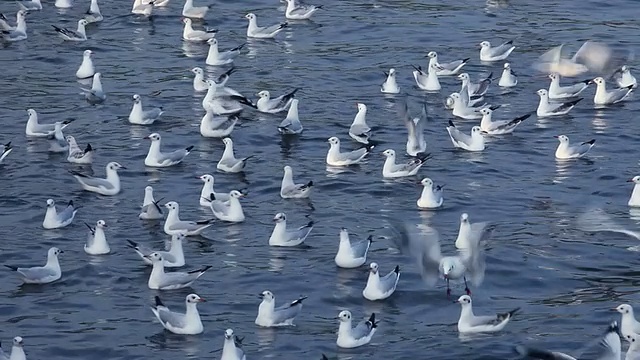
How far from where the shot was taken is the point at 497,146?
2964 centimetres

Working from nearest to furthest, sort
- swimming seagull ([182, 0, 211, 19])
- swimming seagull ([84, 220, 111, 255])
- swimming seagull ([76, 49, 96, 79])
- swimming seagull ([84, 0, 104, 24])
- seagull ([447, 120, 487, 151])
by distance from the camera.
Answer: swimming seagull ([84, 220, 111, 255])
seagull ([447, 120, 487, 151])
swimming seagull ([76, 49, 96, 79])
swimming seagull ([84, 0, 104, 24])
swimming seagull ([182, 0, 211, 19])

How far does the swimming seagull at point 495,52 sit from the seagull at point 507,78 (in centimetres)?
169

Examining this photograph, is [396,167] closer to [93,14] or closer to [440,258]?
[440,258]

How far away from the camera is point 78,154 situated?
28.1 meters

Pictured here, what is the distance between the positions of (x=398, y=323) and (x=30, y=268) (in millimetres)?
5613

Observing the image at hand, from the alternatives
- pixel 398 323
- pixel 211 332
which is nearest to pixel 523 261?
pixel 398 323

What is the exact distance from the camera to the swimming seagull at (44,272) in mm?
22016

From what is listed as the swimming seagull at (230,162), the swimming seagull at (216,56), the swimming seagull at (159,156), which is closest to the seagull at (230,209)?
the swimming seagull at (230,162)

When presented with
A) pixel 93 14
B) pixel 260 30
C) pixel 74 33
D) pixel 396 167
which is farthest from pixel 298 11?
pixel 396 167

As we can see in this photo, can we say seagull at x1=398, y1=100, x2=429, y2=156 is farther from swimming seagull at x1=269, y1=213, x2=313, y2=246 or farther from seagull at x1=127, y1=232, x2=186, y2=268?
seagull at x1=127, y1=232, x2=186, y2=268

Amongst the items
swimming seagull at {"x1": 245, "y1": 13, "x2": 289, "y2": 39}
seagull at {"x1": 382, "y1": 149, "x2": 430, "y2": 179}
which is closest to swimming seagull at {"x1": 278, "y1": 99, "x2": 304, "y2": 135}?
seagull at {"x1": 382, "y1": 149, "x2": 430, "y2": 179}

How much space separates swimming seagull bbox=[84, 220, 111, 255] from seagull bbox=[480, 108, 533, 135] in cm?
967

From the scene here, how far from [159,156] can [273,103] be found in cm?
390

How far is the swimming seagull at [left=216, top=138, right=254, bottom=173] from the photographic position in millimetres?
27562
